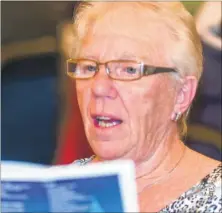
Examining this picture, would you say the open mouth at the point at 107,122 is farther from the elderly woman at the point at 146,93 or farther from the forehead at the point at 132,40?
the forehead at the point at 132,40

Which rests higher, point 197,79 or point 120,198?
point 197,79

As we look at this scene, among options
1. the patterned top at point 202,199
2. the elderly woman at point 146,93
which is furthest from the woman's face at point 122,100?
the patterned top at point 202,199

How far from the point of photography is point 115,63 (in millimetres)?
1359

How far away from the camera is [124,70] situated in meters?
1.37

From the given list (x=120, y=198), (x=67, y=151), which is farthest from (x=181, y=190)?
(x=67, y=151)

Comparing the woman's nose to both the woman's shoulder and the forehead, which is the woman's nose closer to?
the forehead

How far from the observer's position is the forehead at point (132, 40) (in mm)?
1363

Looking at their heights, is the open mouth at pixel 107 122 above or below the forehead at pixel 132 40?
below

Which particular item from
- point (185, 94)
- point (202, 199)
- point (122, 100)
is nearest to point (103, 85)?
point (122, 100)

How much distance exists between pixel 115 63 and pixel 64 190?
1.54 feet

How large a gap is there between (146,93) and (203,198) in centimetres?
27

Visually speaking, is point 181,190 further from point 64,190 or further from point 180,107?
point 64,190

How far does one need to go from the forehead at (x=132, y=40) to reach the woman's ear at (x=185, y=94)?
85 mm

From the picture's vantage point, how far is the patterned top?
131 cm
